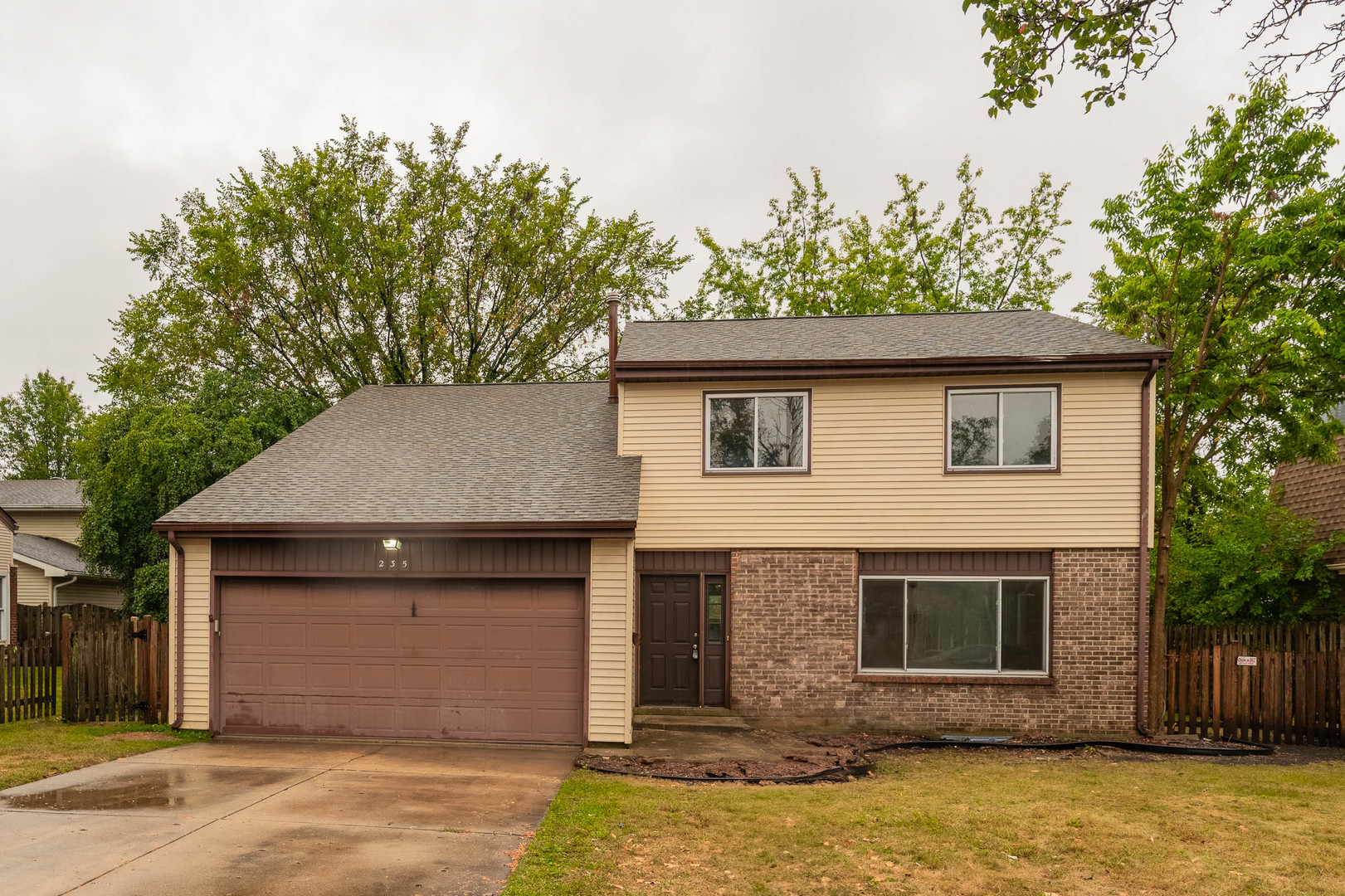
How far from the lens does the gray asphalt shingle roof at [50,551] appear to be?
78.9 feet

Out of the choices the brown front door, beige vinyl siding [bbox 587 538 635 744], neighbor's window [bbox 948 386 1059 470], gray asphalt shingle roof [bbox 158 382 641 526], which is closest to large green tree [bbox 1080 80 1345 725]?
neighbor's window [bbox 948 386 1059 470]

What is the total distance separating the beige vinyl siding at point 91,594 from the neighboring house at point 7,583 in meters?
5.66

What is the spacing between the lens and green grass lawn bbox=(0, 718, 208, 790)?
895 cm

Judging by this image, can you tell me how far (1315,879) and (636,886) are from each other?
4918 mm

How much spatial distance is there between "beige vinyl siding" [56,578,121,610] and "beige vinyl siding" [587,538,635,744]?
20836 millimetres

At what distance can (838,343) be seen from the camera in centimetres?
1304

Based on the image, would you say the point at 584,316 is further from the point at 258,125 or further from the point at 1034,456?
the point at 1034,456

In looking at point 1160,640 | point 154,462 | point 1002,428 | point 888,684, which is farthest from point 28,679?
point 1160,640

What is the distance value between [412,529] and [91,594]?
20338mm

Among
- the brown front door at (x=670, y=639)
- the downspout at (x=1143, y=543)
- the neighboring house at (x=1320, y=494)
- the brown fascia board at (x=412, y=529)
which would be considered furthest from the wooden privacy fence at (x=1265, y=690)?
the brown fascia board at (x=412, y=529)

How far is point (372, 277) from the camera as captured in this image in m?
24.6

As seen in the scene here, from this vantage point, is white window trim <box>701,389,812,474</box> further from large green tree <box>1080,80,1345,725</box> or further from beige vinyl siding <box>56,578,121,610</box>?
beige vinyl siding <box>56,578,121,610</box>

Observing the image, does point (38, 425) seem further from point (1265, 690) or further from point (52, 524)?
point (1265, 690)

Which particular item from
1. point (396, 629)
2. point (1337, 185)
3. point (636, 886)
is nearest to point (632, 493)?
point (396, 629)
